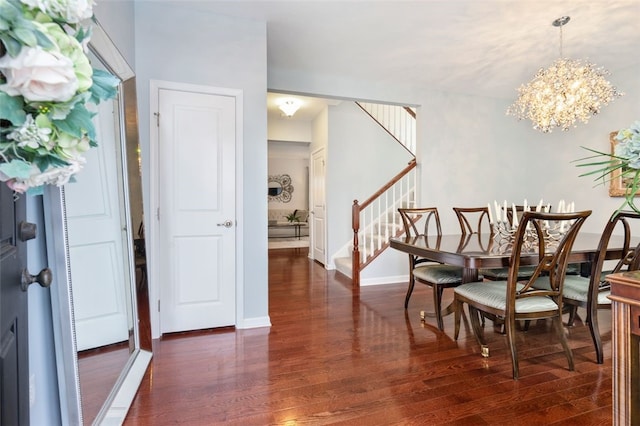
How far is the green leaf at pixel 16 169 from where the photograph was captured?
551 mm

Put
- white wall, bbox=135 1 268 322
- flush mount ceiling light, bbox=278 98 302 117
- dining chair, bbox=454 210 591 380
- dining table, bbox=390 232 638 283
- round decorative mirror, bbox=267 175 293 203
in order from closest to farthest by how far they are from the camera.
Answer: dining chair, bbox=454 210 591 380 → dining table, bbox=390 232 638 283 → white wall, bbox=135 1 268 322 → flush mount ceiling light, bbox=278 98 302 117 → round decorative mirror, bbox=267 175 293 203

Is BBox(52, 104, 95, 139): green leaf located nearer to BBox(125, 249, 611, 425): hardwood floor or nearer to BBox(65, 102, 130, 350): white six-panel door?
BBox(65, 102, 130, 350): white six-panel door

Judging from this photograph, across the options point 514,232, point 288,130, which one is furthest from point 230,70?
point 288,130

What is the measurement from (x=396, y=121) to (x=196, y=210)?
13.1 ft

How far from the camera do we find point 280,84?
12.4 ft

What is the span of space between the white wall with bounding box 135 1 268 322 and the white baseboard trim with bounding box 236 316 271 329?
0.06ft

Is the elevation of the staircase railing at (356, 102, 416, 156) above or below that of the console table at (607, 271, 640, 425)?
above

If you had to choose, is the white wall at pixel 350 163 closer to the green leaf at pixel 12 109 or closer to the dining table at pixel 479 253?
the dining table at pixel 479 253

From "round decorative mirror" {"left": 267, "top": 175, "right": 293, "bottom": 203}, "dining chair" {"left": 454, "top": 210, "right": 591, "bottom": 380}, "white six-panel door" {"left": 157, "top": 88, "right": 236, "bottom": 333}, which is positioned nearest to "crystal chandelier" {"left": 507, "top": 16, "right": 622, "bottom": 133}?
"dining chair" {"left": 454, "top": 210, "right": 591, "bottom": 380}

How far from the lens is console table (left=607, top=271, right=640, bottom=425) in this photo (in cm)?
99

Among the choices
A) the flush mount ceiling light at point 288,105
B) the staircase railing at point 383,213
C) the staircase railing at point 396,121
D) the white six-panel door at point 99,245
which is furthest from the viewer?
the staircase railing at point 396,121

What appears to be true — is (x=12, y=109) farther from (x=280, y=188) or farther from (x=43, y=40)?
(x=280, y=188)

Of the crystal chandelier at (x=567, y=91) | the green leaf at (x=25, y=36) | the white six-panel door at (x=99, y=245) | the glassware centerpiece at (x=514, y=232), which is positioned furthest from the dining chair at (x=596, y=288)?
the white six-panel door at (x=99, y=245)

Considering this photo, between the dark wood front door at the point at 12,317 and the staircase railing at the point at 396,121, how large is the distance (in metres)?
5.23
